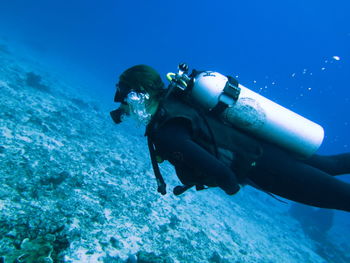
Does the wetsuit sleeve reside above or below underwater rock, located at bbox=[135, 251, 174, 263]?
above

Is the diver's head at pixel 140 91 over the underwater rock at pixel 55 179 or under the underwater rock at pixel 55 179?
over

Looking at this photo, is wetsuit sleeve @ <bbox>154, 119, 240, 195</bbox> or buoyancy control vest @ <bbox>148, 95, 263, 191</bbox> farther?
buoyancy control vest @ <bbox>148, 95, 263, 191</bbox>

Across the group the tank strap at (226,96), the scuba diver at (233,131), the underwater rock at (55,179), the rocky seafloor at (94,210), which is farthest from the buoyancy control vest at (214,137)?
the underwater rock at (55,179)

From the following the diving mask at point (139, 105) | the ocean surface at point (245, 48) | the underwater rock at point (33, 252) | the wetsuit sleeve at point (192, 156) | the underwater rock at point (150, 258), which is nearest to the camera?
the wetsuit sleeve at point (192, 156)

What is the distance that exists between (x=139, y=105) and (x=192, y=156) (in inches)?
45.1

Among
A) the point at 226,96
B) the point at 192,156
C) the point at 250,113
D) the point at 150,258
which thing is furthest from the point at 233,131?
the point at 150,258

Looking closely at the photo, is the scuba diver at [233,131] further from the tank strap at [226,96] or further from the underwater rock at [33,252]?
the underwater rock at [33,252]

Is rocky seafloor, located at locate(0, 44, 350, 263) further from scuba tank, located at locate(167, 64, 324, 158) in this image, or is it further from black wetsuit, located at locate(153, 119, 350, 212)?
scuba tank, located at locate(167, 64, 324, 158)

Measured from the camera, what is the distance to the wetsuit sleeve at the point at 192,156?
2.55 meters

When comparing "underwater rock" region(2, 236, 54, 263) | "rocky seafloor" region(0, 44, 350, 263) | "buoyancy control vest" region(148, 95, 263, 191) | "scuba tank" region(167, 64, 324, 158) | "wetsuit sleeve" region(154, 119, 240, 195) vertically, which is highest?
"scuba tank" region(167, 64, 324, 158)

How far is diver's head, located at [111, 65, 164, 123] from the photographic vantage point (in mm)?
3104

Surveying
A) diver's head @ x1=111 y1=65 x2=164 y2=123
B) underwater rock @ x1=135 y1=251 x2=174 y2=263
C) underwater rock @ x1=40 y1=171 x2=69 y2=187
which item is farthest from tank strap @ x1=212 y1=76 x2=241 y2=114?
underwater rock @ x1=40 y1=171 x2=69 y2=187

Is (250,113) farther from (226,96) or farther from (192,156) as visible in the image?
(192,156)

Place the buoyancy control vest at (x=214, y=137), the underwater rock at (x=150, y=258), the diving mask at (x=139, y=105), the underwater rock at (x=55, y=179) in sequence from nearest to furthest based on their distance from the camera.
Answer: the buoyancy control vest at (x=214, y=137), the diving mask at (x=139, y=105), the underwater rock at (x=150, y=258), the underwater rock at (x=55, y=179)
